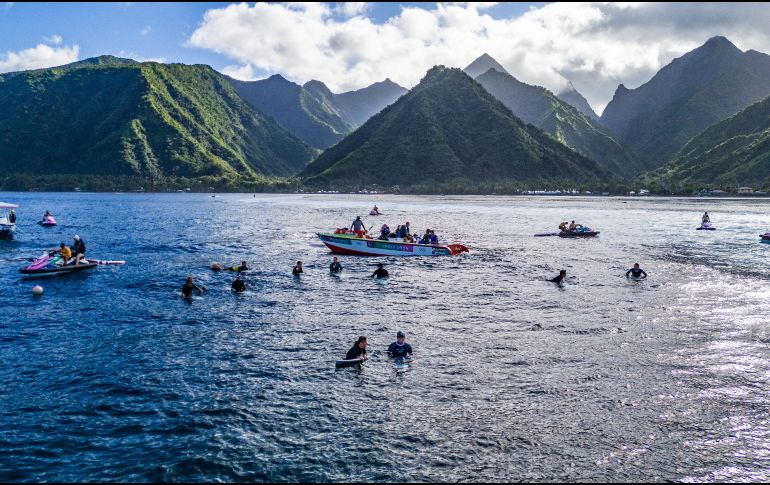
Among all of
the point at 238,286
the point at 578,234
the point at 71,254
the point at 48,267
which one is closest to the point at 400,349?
the point at 238,286

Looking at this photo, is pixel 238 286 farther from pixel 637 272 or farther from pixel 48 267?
pixel 637 272

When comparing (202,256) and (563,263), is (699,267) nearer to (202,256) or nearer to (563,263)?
(563,263)

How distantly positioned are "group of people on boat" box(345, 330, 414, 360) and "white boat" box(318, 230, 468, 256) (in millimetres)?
28941

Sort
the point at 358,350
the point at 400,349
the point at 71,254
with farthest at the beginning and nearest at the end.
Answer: the point at 71,254
the point at 400,349
the point at 358,350

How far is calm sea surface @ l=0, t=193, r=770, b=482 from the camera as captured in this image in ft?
46.3

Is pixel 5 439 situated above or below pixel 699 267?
Answer: below

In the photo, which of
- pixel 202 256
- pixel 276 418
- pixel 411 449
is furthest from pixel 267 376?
pixel 202 256

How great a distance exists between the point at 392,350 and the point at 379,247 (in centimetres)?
3065

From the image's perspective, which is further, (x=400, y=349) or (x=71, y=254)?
(x=71, y=254)

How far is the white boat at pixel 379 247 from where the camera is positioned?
50.9 m

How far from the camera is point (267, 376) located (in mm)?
19844

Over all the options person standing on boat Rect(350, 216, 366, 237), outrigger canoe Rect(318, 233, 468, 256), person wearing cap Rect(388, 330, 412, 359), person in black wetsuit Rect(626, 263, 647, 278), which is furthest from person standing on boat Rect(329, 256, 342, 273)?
person in black wetsuit Rect(626, 263, 647, 278)

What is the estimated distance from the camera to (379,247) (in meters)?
52.2

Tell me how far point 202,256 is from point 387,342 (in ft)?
109
